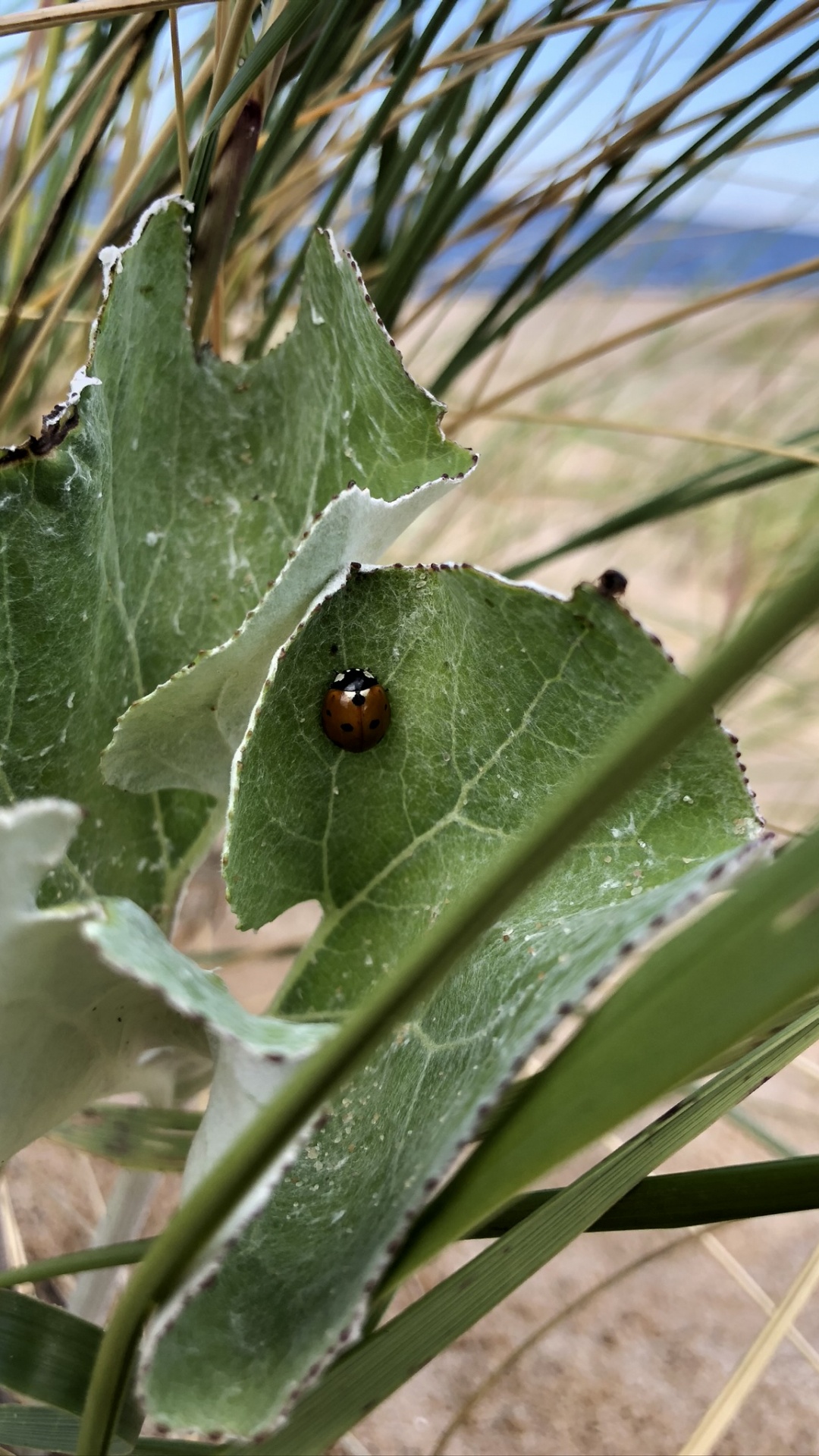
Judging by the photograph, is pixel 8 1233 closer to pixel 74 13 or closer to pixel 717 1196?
pixel 717 1196

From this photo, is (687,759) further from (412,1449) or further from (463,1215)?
(412,1449)

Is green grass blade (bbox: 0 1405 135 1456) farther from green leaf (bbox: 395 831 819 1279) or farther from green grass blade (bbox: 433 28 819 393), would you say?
green grass blade (bbox: 433 28 819 393)

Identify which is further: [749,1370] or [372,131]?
[372,131]

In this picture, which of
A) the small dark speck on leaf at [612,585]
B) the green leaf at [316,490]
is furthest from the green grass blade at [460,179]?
the small dark speck on leaf at [612,585]

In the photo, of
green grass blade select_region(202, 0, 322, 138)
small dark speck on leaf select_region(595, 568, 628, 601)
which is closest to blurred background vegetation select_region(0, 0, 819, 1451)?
green grass blade select_region(202, 0, 322, 138)

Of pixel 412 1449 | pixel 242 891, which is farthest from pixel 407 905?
pixel 412 1449

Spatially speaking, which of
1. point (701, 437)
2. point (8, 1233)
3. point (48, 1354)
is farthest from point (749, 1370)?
point (701, 437)
